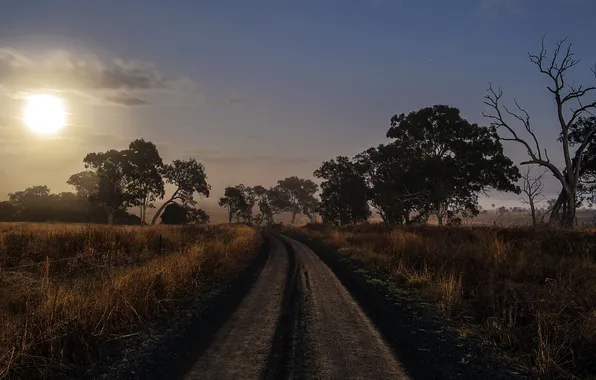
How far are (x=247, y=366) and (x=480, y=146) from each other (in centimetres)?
3340

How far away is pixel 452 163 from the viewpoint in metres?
33.8

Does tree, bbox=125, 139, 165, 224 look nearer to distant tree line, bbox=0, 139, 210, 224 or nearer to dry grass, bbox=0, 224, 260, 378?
distant tree line, bbox=0, 139, 210, 224

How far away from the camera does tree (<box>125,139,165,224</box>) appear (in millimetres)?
53438

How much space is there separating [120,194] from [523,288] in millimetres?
53346

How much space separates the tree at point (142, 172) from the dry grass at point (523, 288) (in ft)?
149

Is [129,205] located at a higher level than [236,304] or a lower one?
higher

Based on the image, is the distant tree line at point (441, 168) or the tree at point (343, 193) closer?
the distant tree line at point (441, 168)

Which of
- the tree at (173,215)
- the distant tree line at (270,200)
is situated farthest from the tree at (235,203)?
the tree at (173,215)

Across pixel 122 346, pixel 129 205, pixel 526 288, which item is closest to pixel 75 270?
pixel 122 346

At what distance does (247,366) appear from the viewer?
182 inches

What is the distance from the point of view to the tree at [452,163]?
32688mm

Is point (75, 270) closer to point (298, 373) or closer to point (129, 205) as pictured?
point (298, 373)

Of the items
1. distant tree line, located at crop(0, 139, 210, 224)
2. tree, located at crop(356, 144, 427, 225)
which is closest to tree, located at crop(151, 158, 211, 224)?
distant tree line, located at crop(0, 139, 210, 224)

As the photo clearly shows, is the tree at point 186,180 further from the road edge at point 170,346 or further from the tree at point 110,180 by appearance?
the road edge at point 170,346
